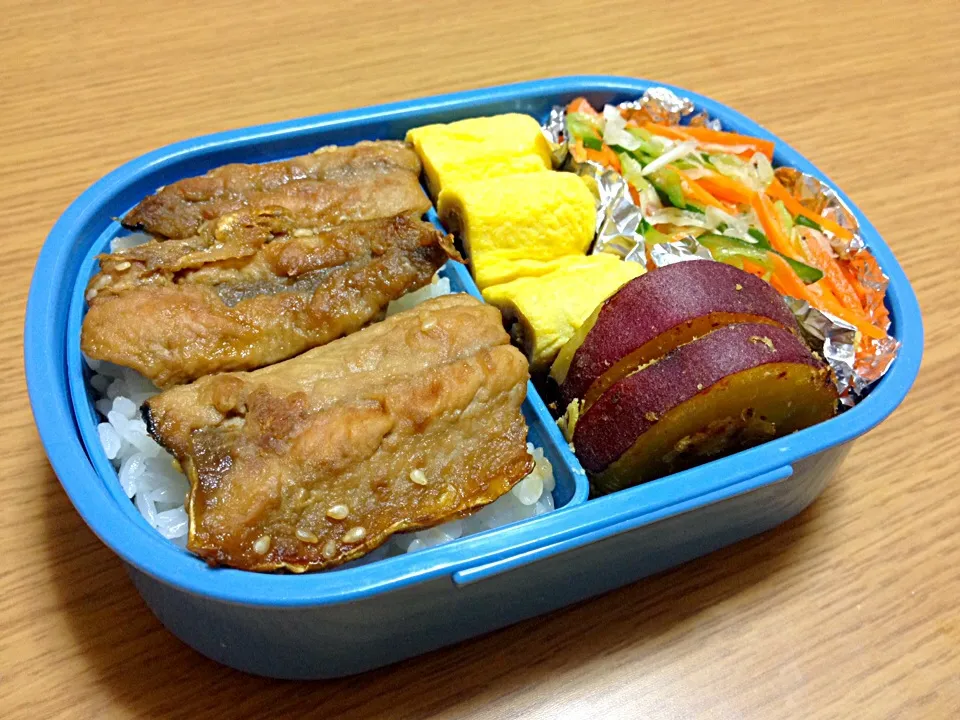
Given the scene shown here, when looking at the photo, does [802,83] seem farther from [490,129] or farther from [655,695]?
[655,695]

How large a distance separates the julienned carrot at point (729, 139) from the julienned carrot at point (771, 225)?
19 centimetres

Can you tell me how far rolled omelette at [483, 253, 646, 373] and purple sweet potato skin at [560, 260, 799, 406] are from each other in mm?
75

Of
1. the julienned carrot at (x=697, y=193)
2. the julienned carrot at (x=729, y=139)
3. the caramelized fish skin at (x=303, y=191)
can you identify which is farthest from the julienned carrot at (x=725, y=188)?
the caramelized fish skin at (x=303, y=191)

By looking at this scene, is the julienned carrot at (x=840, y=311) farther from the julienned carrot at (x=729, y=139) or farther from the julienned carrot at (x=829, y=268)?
the julienned carrot at (x=729, y=139)

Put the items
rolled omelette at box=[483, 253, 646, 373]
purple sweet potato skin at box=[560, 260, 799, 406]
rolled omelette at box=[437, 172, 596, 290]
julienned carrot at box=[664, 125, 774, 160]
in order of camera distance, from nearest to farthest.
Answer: purple sweet potato skin at box=[560, 260, 799, 406], rolled omelette at box=[483, 253, 646, 373], rolled omelette at box=[437, 172, 596, 290], julienned carrot at box=[664, 125, 774, 160]

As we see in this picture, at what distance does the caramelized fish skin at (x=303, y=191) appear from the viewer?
1555 mm

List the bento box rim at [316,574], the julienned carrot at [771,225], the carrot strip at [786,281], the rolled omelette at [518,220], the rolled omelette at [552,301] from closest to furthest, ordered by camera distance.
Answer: the bento box rim at [316,574], the rolled omelette at [552,301], the rolled omelette at [518,220], the carrot strip at [786,281], the julienned carrot at [771,225]

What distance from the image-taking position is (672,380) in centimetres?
134

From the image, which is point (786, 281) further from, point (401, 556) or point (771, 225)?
point (401, 556)

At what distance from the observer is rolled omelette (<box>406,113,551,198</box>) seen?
176cm

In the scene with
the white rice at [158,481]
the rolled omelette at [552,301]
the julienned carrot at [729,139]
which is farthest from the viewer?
the julienned carrot at [729,139]

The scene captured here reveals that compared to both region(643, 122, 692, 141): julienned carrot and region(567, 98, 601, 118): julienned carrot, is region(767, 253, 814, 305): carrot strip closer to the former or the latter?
region(643, 122, 692, 141): julienned carrot

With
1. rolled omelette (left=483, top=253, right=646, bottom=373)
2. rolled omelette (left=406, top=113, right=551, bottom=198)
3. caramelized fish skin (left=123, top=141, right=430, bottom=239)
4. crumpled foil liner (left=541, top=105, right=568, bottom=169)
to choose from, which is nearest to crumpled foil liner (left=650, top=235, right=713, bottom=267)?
rolled omelette (left=483, top=253, right=646, bottom=373)

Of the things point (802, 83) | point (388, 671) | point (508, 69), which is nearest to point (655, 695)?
point (388, 671)
